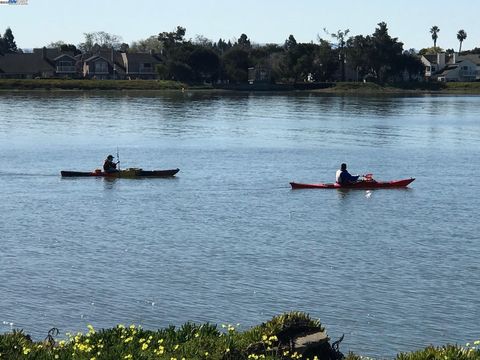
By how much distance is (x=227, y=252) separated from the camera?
121 ft

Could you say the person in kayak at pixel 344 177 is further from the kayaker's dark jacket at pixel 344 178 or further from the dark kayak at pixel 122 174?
the dark kayak at pixel 122 174

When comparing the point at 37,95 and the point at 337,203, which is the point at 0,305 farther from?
the point at 37,95

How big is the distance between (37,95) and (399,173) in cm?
12190

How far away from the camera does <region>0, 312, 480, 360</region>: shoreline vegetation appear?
15.8 m

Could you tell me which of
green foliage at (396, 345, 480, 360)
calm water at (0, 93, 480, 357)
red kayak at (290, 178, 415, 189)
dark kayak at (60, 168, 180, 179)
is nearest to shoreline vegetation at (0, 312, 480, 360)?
green foliage at (396, 345, 480, 360)

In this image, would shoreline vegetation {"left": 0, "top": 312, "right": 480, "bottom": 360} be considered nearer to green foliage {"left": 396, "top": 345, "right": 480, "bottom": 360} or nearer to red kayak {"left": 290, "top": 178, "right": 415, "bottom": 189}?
green foliage {"left": 396, "top": 345, "right": 480, "bottom": 360}

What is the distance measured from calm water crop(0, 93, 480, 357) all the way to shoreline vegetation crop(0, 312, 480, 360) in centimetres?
839

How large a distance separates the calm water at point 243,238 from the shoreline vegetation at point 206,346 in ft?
27.5

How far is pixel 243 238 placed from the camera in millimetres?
39875

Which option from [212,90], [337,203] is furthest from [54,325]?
[212,90]

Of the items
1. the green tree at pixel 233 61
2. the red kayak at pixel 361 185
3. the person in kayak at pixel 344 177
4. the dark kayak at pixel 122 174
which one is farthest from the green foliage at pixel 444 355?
the green tree at pixel 233 61

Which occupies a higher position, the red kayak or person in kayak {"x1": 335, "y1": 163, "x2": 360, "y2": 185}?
person in kayak {"x1": 335, "y1": 163, "x2": 360, "y2": 185}

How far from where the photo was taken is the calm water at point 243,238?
93.0ft

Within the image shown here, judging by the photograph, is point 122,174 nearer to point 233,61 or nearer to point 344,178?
point 344,178
